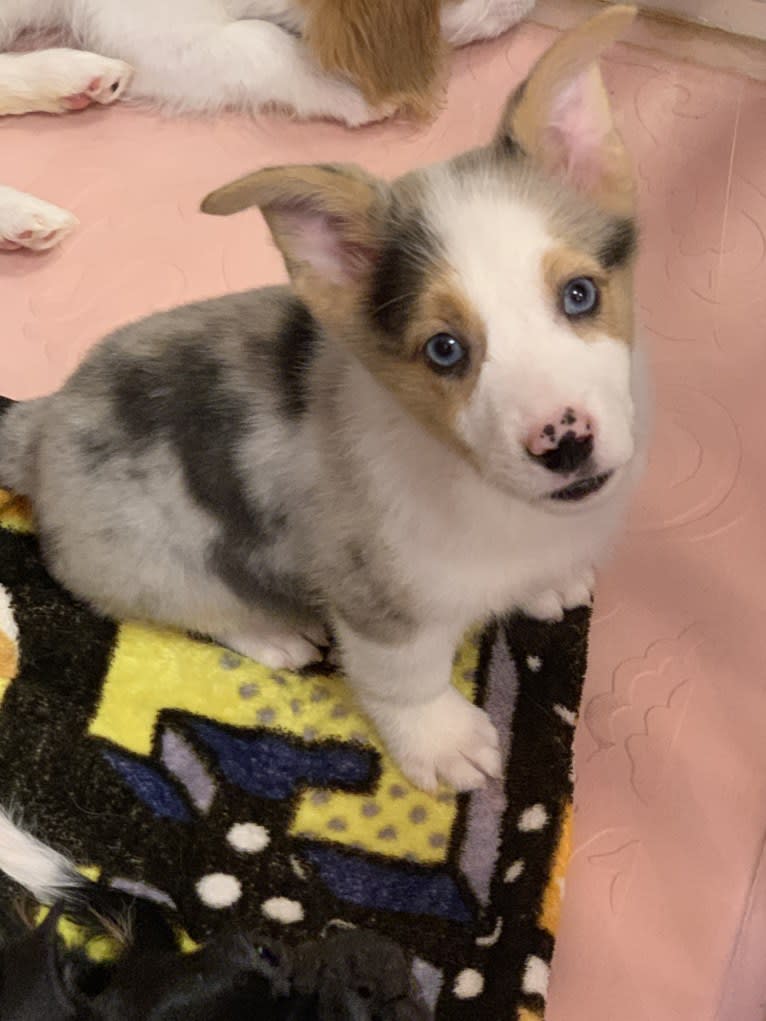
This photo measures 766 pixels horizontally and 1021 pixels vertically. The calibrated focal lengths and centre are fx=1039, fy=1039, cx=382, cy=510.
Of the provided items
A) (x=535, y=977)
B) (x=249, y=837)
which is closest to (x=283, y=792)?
(x=249, y=837)

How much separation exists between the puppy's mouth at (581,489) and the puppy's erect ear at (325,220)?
1.54ft

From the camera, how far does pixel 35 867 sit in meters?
1.95

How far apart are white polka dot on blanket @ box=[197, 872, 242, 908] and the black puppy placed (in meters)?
0.38

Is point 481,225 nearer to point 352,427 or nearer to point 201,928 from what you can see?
point 352,427

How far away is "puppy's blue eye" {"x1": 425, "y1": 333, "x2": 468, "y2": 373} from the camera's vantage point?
57.2 inches

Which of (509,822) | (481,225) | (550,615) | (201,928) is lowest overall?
(201,928)

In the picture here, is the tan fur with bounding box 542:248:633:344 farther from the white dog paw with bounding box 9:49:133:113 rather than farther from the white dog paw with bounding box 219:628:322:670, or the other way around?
the white dog paw with bounding box 9:49:133:113

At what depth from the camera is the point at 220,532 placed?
6.57 feet

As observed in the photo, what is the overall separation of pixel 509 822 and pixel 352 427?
947 mm

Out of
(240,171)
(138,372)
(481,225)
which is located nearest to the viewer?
(481,225)

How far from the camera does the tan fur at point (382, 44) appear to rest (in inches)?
121

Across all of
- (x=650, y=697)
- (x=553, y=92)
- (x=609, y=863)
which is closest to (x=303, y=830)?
(x=609, y=863)

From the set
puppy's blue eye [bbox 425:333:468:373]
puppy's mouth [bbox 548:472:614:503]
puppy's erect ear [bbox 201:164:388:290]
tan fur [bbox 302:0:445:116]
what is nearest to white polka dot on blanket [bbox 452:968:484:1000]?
puppy's mouth [bbox 548:472:614:503]

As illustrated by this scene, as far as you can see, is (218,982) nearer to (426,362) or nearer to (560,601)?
(426,362)
